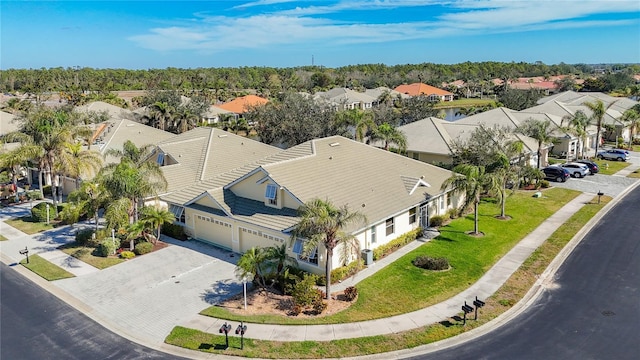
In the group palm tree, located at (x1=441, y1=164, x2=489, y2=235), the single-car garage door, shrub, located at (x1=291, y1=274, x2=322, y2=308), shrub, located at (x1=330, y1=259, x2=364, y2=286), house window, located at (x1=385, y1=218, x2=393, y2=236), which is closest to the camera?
shrub, located at (x1=291, y1=274, x2=322, y2=308)

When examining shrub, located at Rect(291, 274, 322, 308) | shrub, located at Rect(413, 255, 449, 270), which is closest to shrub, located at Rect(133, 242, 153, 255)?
shrub, located at Rect(291, 274, 322, 308)

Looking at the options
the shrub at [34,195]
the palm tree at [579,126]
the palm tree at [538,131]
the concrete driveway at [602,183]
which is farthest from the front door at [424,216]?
the shrub at [34,195]

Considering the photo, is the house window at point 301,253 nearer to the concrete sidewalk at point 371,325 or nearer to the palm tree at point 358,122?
the concrete sidewalk at point 371,325

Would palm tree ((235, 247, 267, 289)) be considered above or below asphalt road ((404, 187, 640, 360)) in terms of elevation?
above

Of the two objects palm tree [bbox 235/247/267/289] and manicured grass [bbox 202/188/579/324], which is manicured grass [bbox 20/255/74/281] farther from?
palm tree [bbox 235/247/267/289]

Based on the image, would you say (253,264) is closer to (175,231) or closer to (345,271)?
(345,271)

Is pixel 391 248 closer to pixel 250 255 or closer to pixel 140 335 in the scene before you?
pixel 250 255

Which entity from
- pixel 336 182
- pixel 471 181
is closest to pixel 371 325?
pixel 336 182
